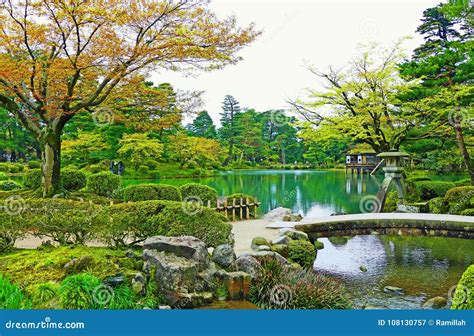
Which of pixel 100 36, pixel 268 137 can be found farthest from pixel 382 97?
pixel 268 137

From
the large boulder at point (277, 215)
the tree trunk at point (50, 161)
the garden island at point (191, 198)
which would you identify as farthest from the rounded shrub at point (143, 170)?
the large boulder at point (277, 215)

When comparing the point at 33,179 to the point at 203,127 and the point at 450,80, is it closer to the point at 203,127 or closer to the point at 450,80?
the point at 450,80

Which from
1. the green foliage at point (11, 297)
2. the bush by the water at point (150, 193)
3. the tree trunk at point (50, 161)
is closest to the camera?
the green foliage at point (11, 297)

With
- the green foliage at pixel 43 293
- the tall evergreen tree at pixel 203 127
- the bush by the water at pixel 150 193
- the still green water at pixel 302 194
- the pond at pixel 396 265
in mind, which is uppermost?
the tall evergreen tree at pixel 203 127

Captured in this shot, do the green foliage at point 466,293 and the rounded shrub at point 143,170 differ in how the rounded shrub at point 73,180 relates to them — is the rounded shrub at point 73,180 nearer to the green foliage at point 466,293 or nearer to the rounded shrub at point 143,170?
the rounded shrub at point 143,170

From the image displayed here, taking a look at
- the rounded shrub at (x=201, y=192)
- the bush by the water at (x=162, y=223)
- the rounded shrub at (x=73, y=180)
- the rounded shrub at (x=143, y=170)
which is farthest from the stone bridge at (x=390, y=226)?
the rounded shrub at (x=143, y=170)

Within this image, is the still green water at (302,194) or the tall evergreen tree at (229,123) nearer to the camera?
the still green water at (302,194)

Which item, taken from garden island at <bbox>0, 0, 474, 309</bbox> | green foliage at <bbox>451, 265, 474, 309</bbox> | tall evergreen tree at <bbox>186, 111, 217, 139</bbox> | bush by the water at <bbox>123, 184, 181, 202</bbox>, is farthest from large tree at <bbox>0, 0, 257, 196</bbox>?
tall evergreen tree at <bbox>186, 111, 217, 139</bbox>

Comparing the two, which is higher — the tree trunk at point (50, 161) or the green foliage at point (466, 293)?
the tree trunk at point (50, 161)

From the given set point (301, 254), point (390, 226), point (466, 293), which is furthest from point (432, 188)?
point (466, 293)

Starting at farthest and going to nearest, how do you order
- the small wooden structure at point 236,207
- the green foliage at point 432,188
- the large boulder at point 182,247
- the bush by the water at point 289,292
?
the green foliage at point 432,188
the small wooden structure at point 236,207
the large boulder at point 182,247
the bush by the water at point 289,292

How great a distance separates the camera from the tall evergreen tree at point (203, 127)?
2944 cm

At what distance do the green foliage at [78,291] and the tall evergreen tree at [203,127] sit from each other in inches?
978

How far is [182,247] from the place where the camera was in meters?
5.27
